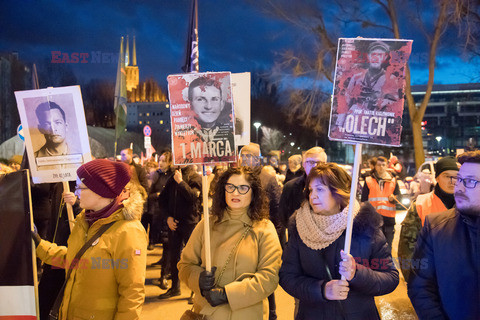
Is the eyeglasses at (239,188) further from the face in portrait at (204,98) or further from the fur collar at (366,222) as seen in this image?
the fur collar at (366,222)

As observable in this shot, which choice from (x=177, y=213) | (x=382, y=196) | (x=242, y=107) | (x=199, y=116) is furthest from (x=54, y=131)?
(x=382, y=196)

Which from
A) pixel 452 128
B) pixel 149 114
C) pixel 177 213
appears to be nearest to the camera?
pixel 177 213

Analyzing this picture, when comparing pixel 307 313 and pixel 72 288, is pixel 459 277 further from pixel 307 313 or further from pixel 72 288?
pixel 72 288

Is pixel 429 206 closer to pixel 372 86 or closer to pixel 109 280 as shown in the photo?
pixel 372 86

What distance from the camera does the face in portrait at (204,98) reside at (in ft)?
11.1

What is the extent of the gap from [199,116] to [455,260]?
2079mm

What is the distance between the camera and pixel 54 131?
4.09 meters

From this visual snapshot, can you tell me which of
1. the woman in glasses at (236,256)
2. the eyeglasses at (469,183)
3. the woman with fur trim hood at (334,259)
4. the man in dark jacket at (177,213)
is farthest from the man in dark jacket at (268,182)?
the eyeglasses at (469,183)

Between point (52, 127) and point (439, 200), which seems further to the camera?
point (439, 200)

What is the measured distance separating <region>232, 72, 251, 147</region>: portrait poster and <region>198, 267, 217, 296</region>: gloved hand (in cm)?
287

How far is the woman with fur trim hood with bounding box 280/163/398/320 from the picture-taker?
283cm

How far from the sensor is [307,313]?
2998 millimetres

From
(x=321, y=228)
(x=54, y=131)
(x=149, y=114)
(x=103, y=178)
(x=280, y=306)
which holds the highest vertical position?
(x=149, y=114)

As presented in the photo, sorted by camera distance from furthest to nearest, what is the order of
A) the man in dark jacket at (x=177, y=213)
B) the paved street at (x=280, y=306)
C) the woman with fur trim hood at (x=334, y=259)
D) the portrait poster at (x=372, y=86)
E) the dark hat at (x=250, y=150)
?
the man in dark jacket at (x=177, y=213)
the dark hat at (x=250, y=150)
the paved street at (x=280, y=306)
the portrait poster at (x=372, y=86)
the woman with fur trim hood at (x=334, y=259)
